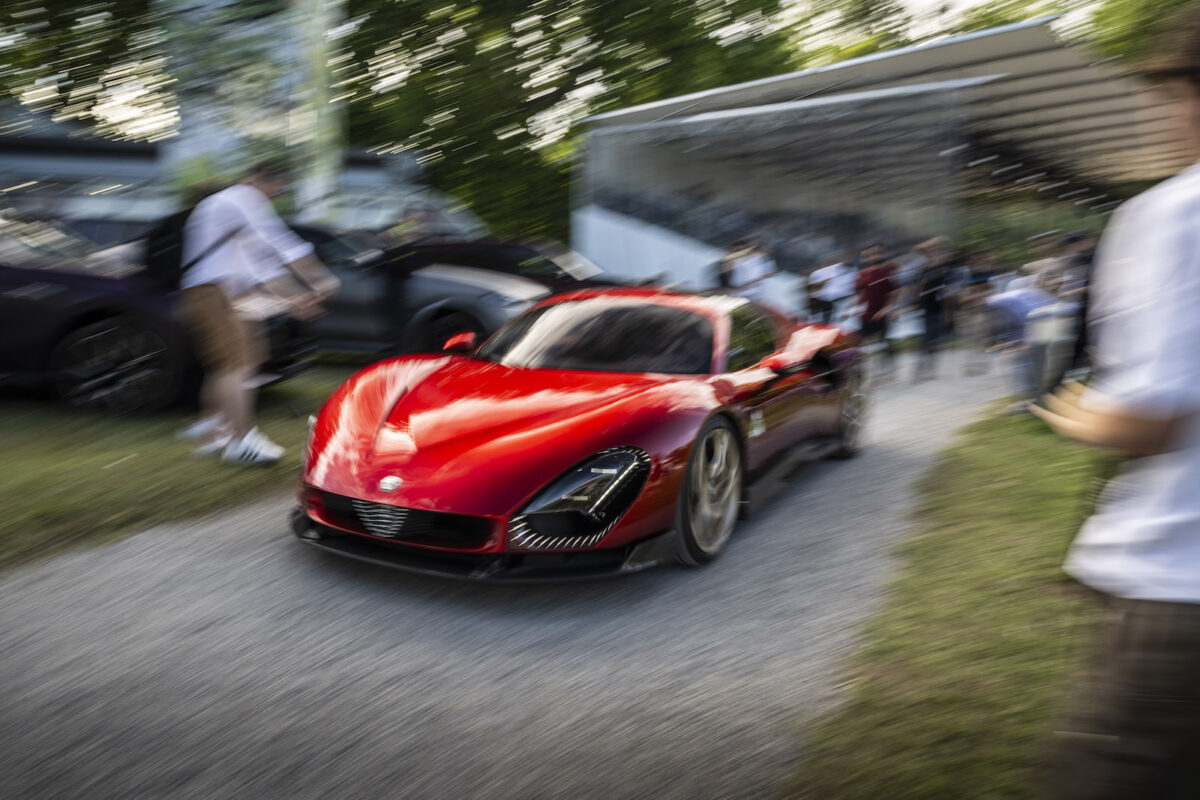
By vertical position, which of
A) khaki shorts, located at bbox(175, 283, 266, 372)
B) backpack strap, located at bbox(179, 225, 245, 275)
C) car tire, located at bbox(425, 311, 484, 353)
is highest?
backpack strap, located at bbox(179, 225, 245, 275)

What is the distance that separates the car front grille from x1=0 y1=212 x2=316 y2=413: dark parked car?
370cm

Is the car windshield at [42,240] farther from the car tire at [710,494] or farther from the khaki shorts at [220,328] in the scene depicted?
the car tire at [710,494]

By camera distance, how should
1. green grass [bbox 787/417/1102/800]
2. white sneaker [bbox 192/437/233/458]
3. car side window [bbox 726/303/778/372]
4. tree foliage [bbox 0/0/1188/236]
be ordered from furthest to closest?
tree foliage [bbox 0/0/1188/236], white sneaker [bbox 192/437/233/458], car side window [bbox 726/303/778/372], green grass [bbox 787/417/1102/800]

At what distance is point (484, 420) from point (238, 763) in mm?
1939

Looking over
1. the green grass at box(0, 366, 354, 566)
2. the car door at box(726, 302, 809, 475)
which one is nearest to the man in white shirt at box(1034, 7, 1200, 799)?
the car door at box(726, 302, 809, 475)

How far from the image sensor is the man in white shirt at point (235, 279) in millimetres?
6246

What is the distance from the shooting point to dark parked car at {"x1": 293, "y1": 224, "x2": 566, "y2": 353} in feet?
32.7

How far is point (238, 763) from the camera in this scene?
9.52 ft

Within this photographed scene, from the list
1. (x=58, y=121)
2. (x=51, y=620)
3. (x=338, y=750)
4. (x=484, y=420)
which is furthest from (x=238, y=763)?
(x=58, y=121)

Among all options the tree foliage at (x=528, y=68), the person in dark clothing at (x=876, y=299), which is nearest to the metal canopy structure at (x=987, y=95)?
the tree foliage at (x=528, y=68)

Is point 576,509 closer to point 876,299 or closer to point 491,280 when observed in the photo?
point 491,280

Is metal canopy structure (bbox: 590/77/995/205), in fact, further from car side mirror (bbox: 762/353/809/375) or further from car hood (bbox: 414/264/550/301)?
car side mirror (bbox: 762/353/809/375)

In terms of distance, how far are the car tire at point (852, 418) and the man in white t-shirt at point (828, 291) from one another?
6.27m

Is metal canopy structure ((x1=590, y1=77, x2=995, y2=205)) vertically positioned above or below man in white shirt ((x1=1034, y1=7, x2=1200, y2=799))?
below
